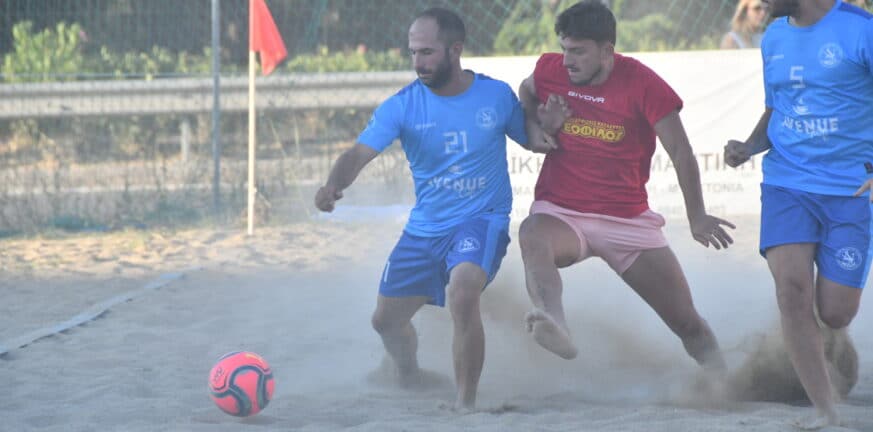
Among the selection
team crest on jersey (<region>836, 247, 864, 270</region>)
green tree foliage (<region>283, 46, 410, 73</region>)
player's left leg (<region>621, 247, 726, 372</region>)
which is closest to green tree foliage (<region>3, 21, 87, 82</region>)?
green tree foliage (<region>283, 46, 410, 73</region>)

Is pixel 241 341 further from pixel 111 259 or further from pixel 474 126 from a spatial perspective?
pixel 111 259

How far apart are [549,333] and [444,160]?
105cm

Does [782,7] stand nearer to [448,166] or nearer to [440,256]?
[448,166]

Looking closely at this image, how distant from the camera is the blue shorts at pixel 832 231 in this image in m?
4.82

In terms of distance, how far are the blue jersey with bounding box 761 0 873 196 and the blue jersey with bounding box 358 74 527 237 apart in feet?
4.30

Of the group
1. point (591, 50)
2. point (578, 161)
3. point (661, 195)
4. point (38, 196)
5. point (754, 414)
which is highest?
point (591, 50)

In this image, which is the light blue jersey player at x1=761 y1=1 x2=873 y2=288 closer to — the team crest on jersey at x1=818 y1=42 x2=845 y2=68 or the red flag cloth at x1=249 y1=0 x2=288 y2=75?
the team crest on jersey at x1=818 y1=42 x2=845 y2=68

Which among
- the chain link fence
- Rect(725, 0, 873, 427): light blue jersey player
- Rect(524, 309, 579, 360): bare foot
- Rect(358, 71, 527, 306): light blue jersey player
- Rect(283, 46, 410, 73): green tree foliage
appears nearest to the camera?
Rect(725, 0, 873, 427): light blue jersey player

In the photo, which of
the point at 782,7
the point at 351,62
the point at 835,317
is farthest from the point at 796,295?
the point at 351,62

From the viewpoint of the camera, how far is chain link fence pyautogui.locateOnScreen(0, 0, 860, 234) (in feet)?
40.5

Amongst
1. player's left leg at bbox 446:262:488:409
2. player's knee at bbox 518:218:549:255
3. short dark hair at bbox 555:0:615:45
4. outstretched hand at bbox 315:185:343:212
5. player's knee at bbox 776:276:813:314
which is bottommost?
player's left leg at bbox 446:262:488:409

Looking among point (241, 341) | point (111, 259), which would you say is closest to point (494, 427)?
point (241, 341)

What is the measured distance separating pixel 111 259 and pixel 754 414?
6.34m

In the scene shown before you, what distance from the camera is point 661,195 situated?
11.2 m
